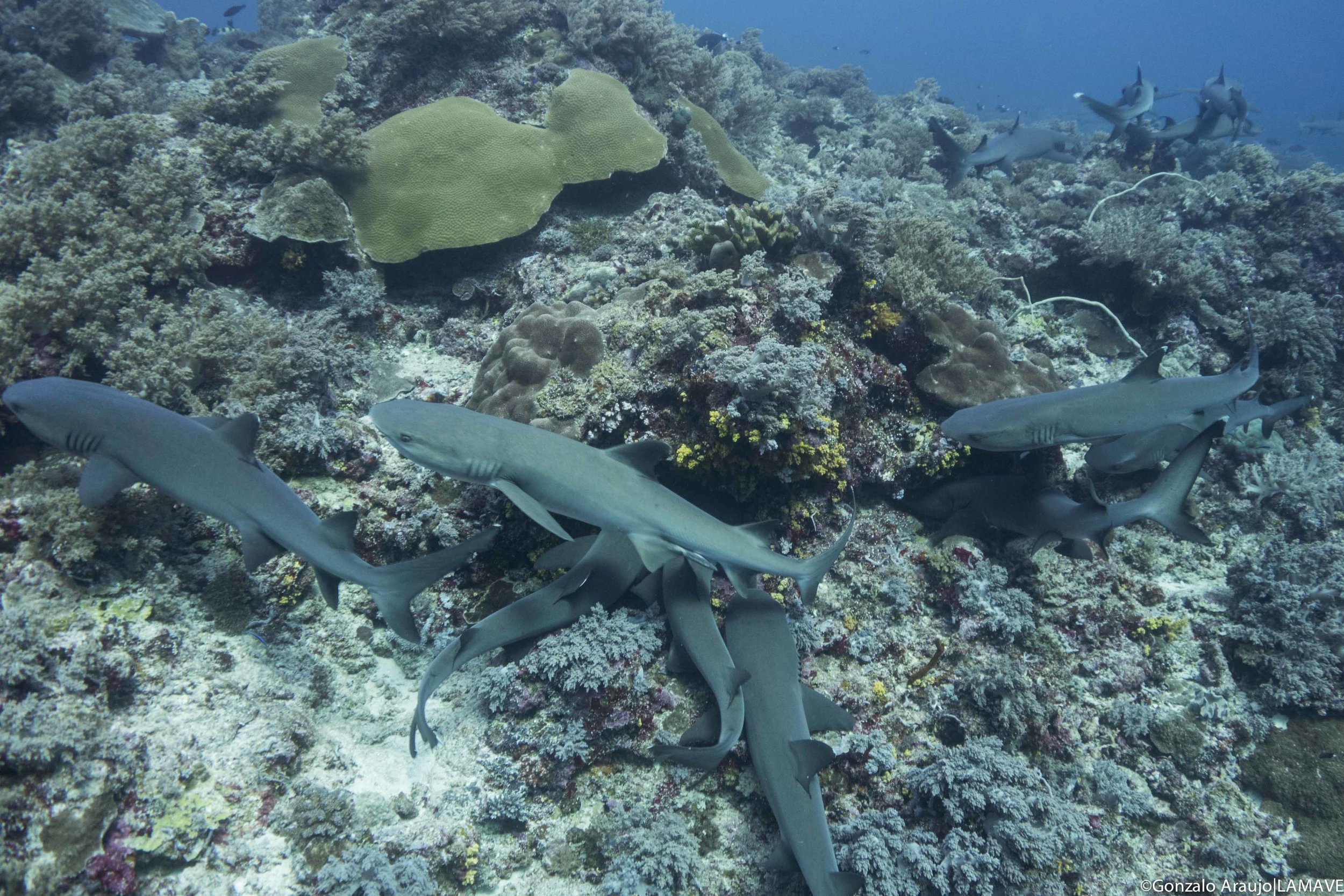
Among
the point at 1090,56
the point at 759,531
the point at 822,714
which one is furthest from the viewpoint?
the point at 1090,56

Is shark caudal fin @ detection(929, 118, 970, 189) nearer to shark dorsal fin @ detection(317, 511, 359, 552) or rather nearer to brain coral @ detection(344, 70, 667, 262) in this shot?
brain coral @ detection(344, 70, 667, 262)

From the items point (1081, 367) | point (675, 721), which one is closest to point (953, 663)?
point (675, 721)

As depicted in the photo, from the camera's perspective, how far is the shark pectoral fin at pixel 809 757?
353cm

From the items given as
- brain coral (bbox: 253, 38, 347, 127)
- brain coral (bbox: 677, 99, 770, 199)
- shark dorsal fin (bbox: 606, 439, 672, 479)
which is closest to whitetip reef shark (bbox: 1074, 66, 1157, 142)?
brain coral (bbox: 677, 99, 770, 199)

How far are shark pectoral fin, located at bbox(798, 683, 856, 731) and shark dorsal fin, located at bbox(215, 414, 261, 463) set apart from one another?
4117 millimetres

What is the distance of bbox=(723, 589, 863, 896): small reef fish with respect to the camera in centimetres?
354

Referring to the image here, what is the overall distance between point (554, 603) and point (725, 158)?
889 centimetres

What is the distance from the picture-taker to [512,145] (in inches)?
322

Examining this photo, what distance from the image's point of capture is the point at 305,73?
9.40 m

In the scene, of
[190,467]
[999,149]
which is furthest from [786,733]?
[999,149]

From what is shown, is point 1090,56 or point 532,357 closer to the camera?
point 532,357

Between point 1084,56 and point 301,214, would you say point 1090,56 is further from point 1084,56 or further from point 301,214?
point 301,214

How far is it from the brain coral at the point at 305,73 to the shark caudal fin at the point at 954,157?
40.2ft

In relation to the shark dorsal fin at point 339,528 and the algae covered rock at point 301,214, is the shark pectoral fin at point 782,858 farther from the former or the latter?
the algae covered rock at point 301,214
